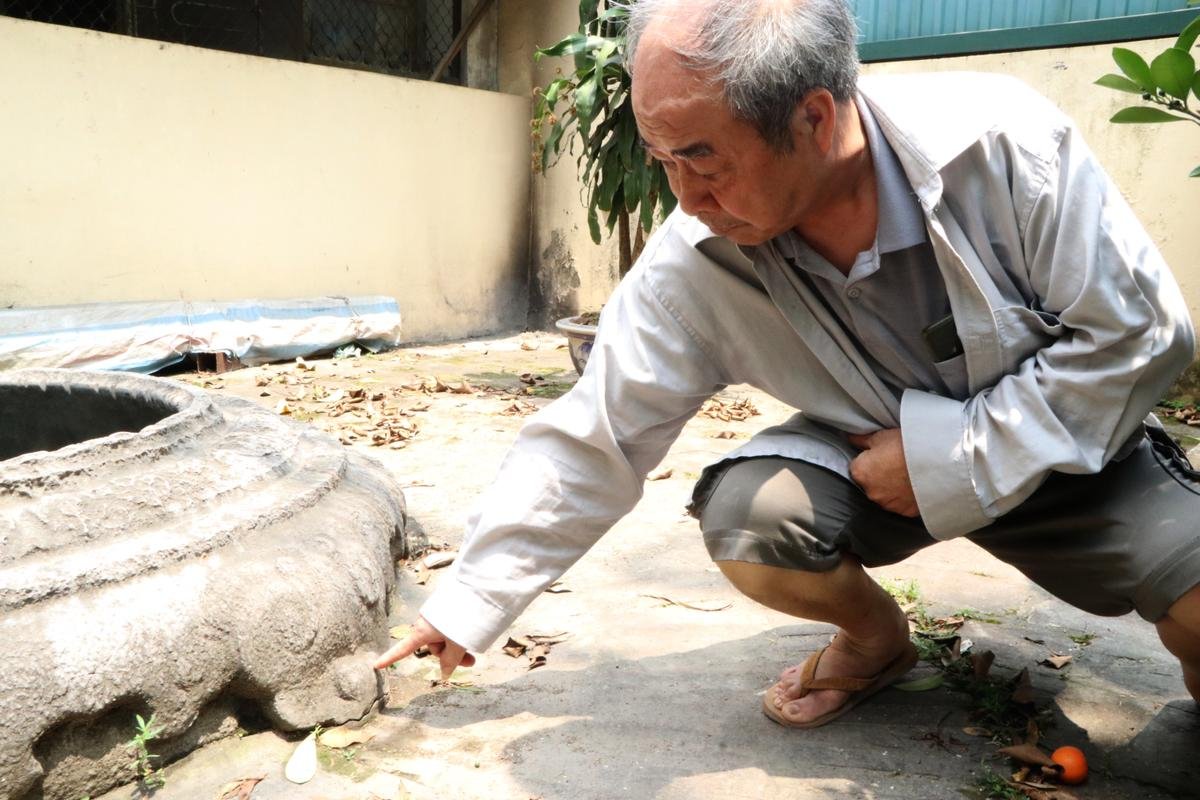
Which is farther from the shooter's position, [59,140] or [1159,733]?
[59,140]

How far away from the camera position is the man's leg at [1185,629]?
154 cm

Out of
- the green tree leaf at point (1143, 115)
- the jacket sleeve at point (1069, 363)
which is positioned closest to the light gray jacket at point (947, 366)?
the jacket sleeve at point (1069, 363)

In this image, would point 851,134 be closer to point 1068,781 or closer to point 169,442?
point 1068,781

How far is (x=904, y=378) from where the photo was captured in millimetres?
1705

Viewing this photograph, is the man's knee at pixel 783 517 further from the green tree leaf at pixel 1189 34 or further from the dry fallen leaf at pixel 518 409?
the dry fallen leaf at pixel 518 409

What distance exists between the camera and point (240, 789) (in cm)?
172

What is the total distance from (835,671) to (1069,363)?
0.73m

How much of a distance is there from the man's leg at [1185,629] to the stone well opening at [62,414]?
2.28 m

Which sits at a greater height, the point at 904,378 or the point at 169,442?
the point at 904,378

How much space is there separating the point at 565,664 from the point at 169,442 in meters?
Answer: 0.95

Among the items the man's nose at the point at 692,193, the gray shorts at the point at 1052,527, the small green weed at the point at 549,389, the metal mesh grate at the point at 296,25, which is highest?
the metal mesh grate at the point at 296,25

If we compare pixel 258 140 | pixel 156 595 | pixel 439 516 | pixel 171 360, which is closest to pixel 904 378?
pixel 156 595

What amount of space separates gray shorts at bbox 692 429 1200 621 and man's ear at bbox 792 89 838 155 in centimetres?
54

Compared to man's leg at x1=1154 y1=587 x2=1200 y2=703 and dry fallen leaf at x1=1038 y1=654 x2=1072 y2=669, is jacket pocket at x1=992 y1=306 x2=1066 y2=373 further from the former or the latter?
dry fallen leaf at x1=1038 y1=654 x2=1072 y2=669
